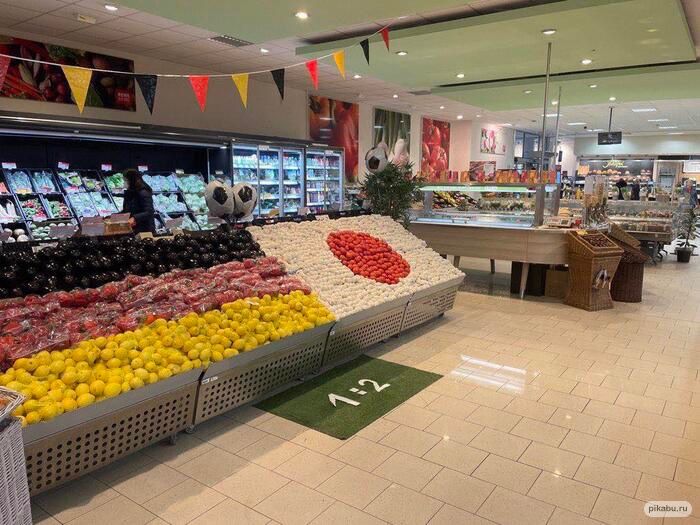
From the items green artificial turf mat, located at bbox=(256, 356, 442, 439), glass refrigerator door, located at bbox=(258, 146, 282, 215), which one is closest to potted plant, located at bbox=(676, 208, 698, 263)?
glass refrigerator door, located at bbox=(258, 146, 282, 215)

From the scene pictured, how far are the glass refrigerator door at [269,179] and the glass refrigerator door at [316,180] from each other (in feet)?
2.51

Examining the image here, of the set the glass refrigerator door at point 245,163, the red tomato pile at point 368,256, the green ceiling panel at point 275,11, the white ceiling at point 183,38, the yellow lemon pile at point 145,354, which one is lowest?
the yellow lemon pile at point 145,354

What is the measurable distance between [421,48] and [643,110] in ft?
34.1

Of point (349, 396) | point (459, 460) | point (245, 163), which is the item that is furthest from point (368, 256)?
point (245, 163)

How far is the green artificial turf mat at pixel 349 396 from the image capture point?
345 cm

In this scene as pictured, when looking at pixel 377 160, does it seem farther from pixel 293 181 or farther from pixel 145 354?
pixel 145 354

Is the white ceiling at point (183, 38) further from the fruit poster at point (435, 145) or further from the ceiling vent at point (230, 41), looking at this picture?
the fruit poster at point (435, 145)

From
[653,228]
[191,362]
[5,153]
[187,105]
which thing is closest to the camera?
[191,362]

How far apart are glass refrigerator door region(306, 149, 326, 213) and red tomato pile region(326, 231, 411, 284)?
483 cm

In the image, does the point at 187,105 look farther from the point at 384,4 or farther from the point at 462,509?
the point at 462,509

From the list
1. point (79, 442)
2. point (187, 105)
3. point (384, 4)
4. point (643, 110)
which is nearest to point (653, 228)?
point (643, 110)

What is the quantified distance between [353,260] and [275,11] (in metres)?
2.76

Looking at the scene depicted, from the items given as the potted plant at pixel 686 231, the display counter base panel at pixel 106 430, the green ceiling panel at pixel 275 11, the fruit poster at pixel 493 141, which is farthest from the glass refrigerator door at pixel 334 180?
the fruit poster at pixel 493 141

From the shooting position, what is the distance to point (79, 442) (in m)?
2.52
